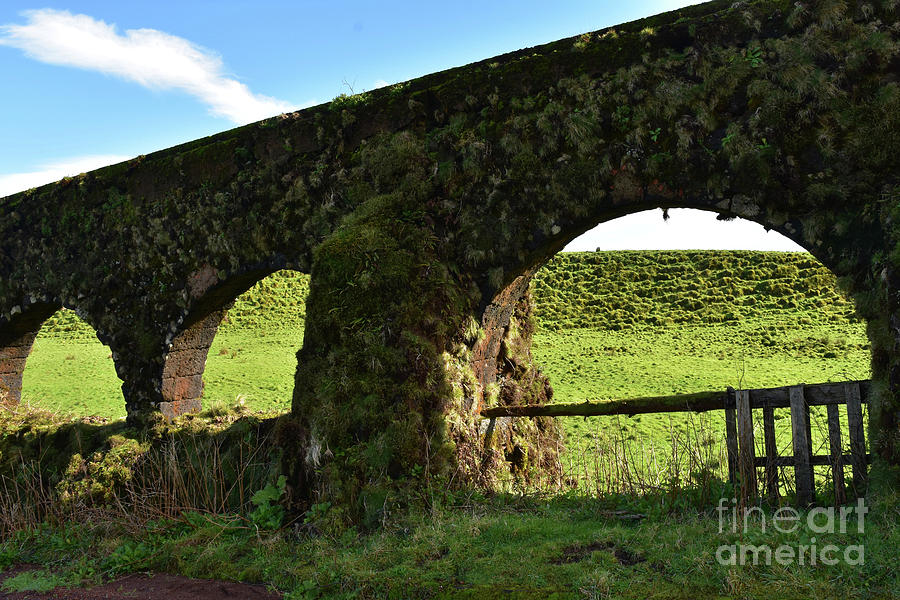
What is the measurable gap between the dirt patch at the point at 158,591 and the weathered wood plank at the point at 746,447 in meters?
3.50

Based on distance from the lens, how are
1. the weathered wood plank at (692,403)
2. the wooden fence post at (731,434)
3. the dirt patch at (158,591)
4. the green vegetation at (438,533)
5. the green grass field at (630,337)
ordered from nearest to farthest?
1. the green vegetation at (438,533)
2. the dirt patch at (158,591)
3. the weathered wood plank at (692,403)
4. the wooden fence post at (731,434)
5. the green grass field at (630,337)

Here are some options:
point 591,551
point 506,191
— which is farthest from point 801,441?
point 506,191

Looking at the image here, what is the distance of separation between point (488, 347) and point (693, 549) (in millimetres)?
3289

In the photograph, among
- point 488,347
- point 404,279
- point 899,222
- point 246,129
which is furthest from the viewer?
point 246,129

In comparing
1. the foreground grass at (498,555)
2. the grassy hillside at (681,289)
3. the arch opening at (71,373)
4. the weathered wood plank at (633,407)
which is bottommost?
the foreground grass at (498,555)

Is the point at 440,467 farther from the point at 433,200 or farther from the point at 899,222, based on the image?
the point at 899,222

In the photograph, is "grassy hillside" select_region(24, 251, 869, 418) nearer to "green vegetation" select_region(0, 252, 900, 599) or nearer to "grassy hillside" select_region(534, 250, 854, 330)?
"grassy hillside" select_region(534, 250, 854, 330)

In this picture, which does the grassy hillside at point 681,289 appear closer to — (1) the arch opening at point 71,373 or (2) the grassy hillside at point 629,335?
(2) the grassy hillside at point 629,335

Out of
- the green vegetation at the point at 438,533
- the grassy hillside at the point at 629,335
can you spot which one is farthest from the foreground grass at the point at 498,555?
the grassy hillside at the point at 629,335

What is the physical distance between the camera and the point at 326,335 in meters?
6.30

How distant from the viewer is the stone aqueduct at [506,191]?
522 cm

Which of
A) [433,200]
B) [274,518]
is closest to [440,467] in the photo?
[274,518]

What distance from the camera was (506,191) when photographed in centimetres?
666

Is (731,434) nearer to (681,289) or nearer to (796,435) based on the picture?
(796,435)
